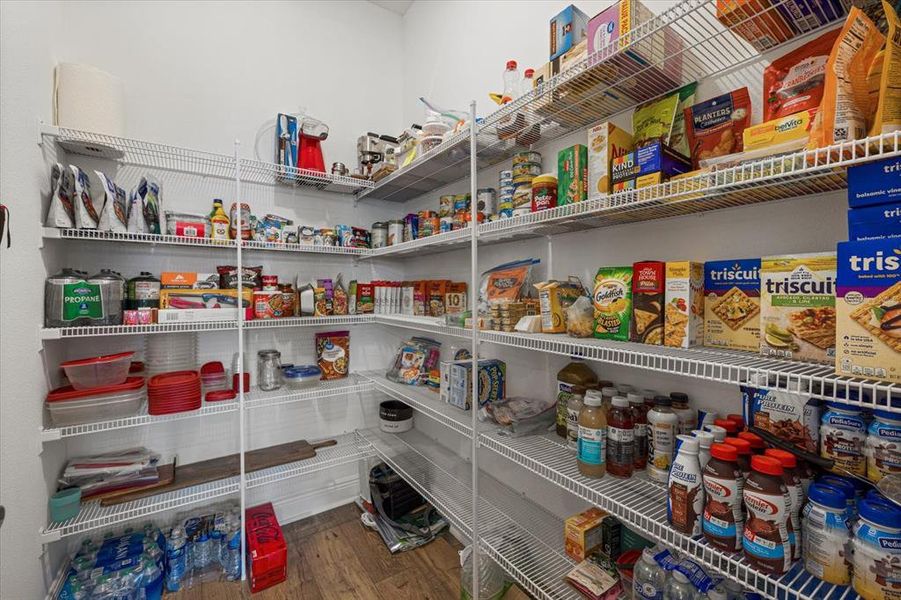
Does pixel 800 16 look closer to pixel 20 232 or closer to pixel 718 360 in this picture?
pixel 718 360

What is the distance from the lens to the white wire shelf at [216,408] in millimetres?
1527

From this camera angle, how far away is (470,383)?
171 centimetres

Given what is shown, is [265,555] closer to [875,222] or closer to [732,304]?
[732,304]

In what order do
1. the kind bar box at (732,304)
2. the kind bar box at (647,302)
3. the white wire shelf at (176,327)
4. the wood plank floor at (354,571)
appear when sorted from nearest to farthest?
the kind bar box at (732,304)
the kind bar box at (647,302)
the white wire shelf at (176,327)
the wood plank floor at (354,571)

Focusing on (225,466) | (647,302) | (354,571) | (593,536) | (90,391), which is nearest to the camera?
(647,302)

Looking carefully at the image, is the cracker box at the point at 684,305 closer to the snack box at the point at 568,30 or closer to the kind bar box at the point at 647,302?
the kind bar box at the point at 647,302

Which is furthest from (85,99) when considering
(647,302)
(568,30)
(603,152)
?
(647,302)

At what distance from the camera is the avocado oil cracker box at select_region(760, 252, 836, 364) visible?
780 mm

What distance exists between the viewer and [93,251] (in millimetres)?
1800

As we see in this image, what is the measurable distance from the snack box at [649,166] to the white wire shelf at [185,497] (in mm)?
2072

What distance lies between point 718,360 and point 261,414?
2313 millimetres

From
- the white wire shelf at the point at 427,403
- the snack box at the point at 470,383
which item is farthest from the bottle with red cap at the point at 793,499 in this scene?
the snack box at the point at 470,383

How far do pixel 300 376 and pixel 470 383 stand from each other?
3.44 feet

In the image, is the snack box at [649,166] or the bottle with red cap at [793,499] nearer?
the bottle with red cap at [793,499]
